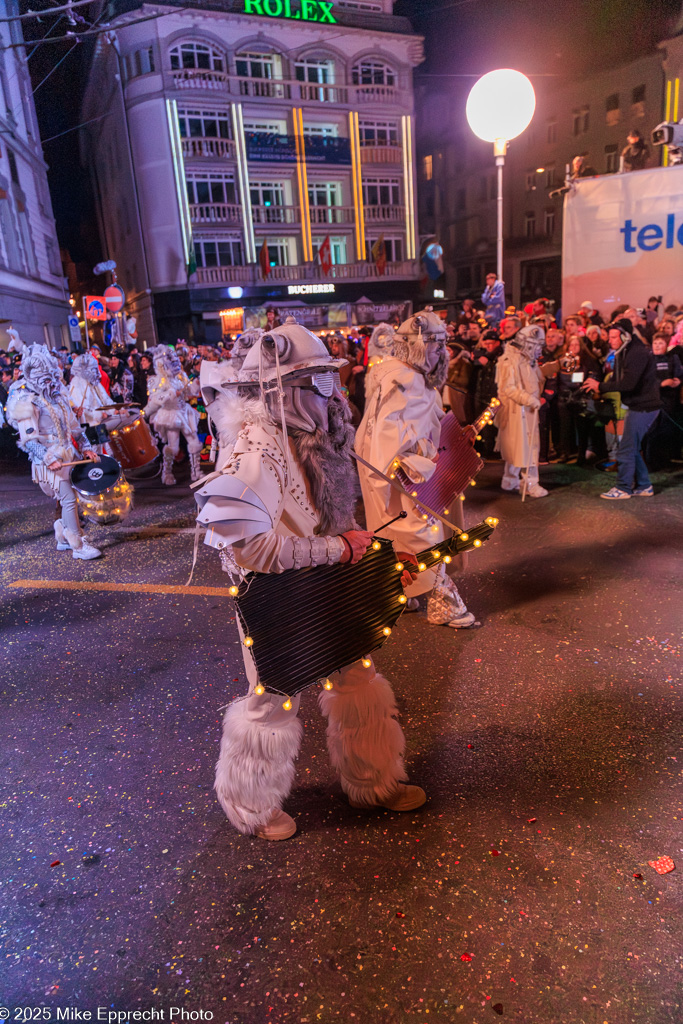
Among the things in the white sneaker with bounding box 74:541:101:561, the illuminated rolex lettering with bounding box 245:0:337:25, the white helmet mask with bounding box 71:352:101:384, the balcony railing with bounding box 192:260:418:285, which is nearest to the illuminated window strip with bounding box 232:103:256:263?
the balcony railing with bounding box 192:260:418:285

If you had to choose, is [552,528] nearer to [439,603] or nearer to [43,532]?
[439,603]

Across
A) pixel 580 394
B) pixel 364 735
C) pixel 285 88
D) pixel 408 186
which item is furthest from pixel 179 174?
pixel 364 735

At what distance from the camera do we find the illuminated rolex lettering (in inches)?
1070

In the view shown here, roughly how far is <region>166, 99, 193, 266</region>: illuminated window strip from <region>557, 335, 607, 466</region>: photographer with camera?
873 inches

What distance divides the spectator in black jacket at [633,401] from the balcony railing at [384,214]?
88.6 ft

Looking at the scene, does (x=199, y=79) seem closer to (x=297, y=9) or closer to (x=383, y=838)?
(x=297, y=9)

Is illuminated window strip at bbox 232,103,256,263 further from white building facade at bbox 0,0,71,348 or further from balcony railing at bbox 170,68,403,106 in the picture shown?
white building facade at bbox 0,0,71,348

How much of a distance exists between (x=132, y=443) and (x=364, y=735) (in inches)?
228

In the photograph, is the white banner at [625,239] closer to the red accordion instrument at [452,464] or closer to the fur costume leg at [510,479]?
the fur costume leg at [510,479]

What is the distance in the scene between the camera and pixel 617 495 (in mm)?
7746

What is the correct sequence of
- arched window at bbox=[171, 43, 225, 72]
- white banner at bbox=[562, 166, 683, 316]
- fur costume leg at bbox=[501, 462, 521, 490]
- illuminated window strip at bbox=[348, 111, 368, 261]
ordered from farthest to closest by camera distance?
illuminated window strip at bbox=[348, 111, 368, 261], arched window at bbox=[171, 43, 225, 72], white banner at bbox=[562, 166, 683, 316], fur costume leg at bbox=[501, 462, 521, 490]

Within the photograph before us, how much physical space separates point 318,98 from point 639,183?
2411 centimetres

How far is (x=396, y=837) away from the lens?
2.78m

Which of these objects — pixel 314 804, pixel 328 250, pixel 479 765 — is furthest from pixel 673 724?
pixel 328 250
